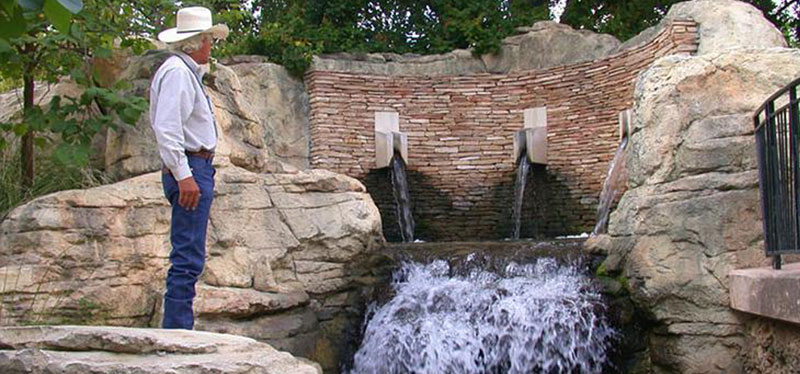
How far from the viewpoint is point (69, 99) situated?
6.38 meters

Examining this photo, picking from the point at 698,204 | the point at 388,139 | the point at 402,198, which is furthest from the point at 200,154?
the point at 388,139

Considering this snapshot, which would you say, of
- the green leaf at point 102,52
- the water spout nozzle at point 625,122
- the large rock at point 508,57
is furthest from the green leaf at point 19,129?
the water spout nozzle at point 625,122

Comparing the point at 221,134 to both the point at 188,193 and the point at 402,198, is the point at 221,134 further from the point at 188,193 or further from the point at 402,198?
the point at 402,198

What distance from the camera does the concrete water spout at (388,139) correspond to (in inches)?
479

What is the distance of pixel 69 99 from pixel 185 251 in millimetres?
2890

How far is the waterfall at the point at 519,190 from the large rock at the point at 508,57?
1434 mm

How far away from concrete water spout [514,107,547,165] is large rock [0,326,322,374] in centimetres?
931

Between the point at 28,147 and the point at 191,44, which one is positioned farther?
the point at 28,147

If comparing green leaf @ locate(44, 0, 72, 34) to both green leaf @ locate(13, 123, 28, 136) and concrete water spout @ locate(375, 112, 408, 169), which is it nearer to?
green leaf @ locate(13, 123, 28, 136)

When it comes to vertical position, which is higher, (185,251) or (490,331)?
(185,251)

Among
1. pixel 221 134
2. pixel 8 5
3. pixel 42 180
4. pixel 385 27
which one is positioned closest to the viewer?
pixel 8 5

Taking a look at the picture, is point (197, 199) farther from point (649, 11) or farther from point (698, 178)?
point (649, 11)

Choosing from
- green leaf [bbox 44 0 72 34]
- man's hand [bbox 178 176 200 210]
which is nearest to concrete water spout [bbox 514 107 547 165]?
man's hand [bbox 178 176 200 210]

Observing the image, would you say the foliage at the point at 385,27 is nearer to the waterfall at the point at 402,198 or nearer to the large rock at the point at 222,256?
the waterfall at the point at 402,198
